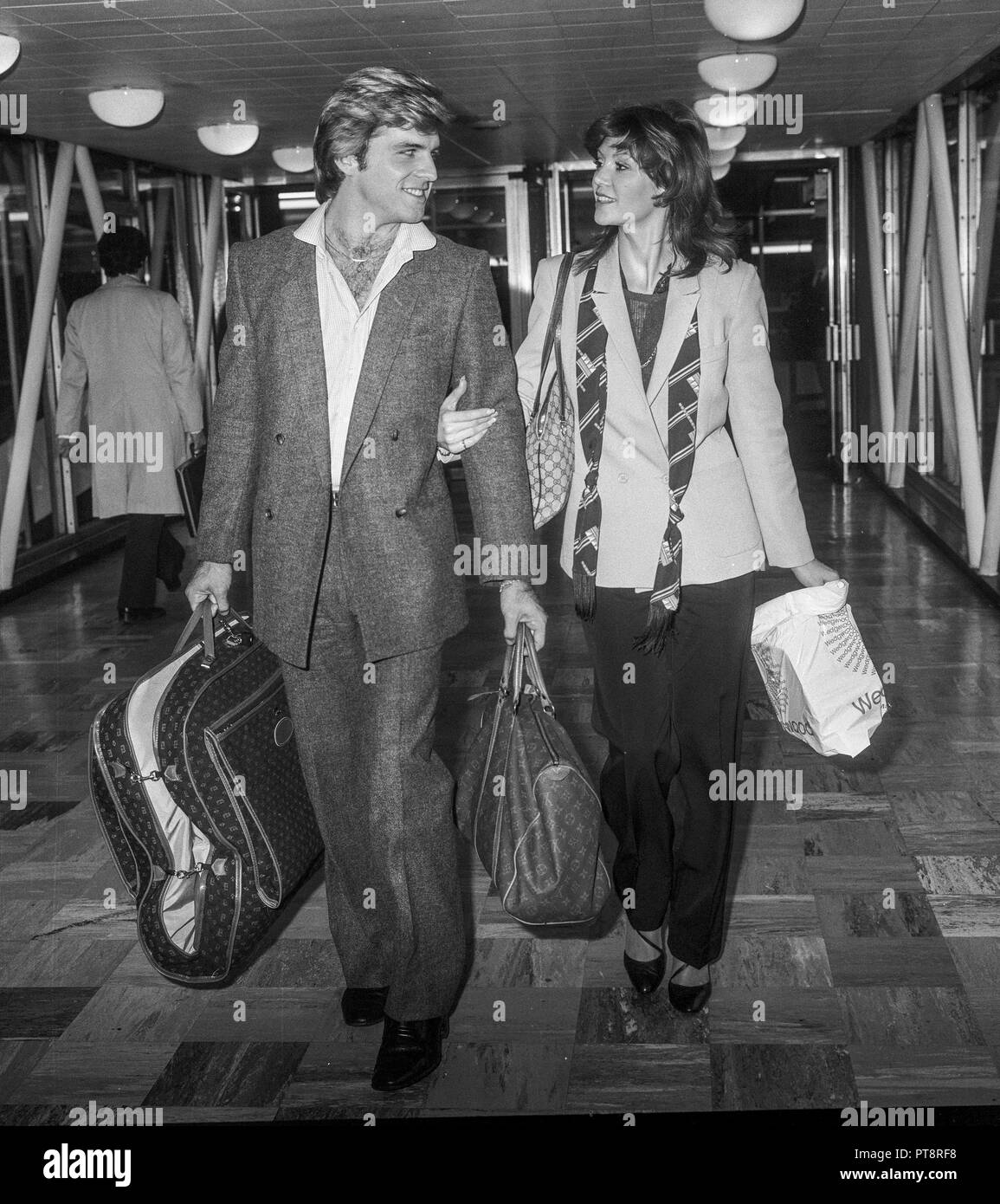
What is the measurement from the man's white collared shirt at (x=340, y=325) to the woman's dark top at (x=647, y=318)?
1.41ft

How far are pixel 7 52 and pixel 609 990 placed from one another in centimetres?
494

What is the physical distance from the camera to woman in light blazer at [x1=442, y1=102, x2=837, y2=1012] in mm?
2750

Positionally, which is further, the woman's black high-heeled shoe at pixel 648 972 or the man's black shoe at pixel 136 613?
the man's black shoe at pixel 136 613

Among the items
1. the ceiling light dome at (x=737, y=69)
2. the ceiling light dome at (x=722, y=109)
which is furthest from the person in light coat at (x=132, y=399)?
the ceiling light dome at (x=722, y=109)

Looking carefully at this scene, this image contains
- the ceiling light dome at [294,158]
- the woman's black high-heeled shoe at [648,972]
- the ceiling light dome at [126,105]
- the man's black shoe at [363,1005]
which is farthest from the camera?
the ceiling light dome at [294,158]

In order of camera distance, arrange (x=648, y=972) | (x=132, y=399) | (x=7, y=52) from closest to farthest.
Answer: (x=648, y=972) < (x=7, y=52) < (x=132, y=399)

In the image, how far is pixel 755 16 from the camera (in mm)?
5668

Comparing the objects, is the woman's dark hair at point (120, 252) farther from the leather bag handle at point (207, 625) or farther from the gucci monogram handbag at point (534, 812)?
the gucci monogram handbag at point (534, 812)

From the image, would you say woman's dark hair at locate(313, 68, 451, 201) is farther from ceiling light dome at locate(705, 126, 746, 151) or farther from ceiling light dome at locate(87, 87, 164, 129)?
ceiling light dome at locate(705, 126, 746, 151)

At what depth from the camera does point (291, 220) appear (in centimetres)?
1465

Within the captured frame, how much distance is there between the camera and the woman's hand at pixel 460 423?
262 cm

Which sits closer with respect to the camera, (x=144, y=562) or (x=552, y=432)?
(x=552, y=432)

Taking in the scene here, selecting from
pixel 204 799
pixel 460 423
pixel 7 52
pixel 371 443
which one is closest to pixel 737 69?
pixel 7 52

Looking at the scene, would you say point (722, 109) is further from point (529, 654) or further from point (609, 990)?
point (529, 654)
